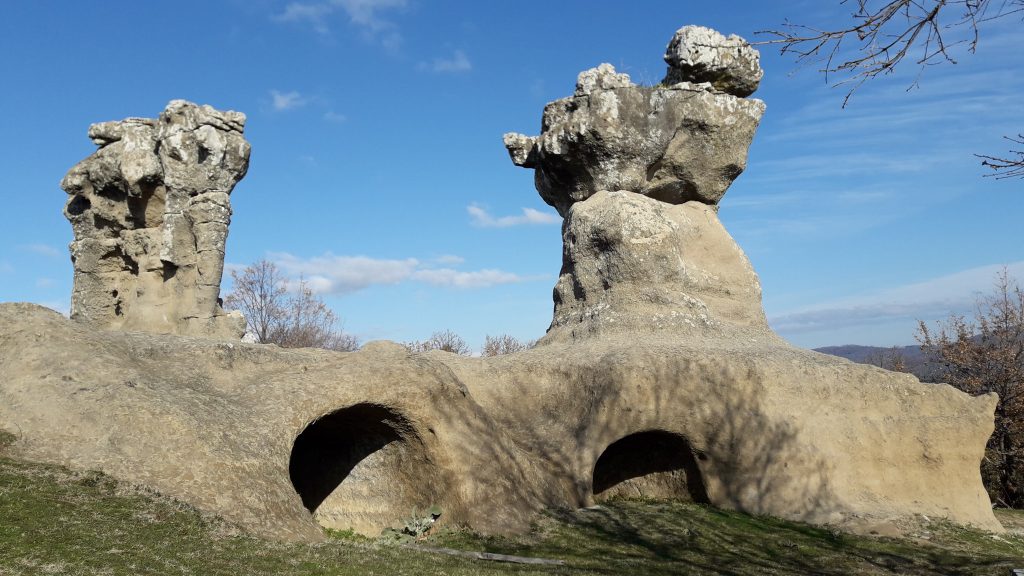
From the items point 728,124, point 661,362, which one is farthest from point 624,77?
point 661,362

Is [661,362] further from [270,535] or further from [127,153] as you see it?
[127,153]

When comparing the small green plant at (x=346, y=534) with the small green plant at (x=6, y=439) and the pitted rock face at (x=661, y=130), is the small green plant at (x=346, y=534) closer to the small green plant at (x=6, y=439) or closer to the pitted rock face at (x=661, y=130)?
the small green plant at (x=6, y=439)

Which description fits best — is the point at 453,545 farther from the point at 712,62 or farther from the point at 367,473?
the point at 712,62

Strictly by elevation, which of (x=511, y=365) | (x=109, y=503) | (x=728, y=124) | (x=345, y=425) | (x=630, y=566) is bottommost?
(x=630, y=566)

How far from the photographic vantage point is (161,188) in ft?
75.0

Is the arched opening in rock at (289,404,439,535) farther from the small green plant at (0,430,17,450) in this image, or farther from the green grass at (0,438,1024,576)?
the small green plant at (0,430,17,450)

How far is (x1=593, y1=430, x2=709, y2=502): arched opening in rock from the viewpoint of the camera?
16.3 m

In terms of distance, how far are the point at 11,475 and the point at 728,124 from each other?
17883 mm

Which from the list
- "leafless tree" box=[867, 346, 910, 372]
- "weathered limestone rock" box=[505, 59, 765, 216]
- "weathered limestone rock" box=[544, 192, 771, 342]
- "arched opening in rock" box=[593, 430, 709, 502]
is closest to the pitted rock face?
"weathered limestone rock" box=[505, 59, 765, 216]

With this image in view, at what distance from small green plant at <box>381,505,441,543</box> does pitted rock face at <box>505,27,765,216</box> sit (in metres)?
10.7

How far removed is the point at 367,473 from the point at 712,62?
1420 centimetres

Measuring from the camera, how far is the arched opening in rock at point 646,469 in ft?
53.6

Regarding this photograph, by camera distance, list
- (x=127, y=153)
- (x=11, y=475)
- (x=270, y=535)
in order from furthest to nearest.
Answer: (x=127, y=153), (x=270, y=535), (x=11, y=475)

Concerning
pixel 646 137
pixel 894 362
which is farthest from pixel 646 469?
pixel 894 362
